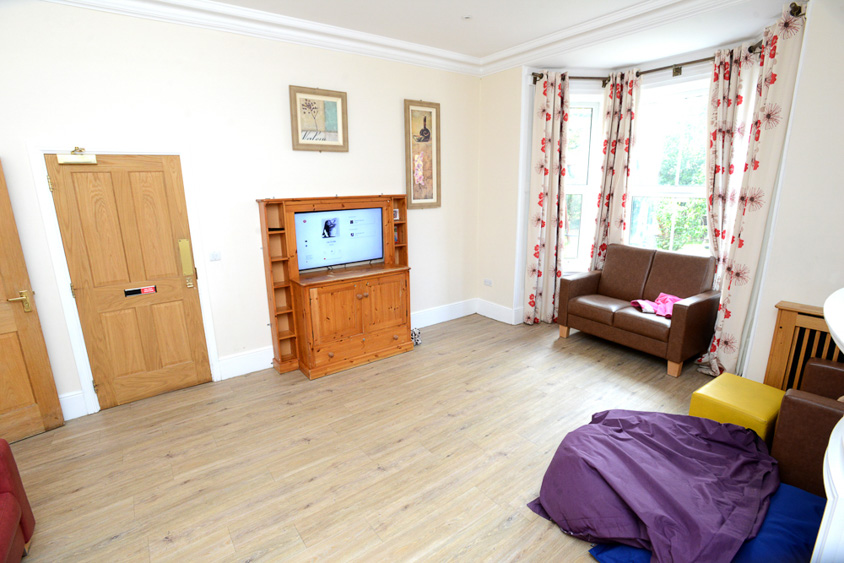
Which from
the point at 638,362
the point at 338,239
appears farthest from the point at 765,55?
the point at 338,239

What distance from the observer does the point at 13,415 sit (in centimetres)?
282

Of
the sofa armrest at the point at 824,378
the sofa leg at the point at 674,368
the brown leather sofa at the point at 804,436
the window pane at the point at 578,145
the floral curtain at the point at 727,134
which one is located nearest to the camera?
the brown leather sofa at the point at 804,436

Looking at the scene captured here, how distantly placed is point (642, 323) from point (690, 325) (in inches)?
14.8

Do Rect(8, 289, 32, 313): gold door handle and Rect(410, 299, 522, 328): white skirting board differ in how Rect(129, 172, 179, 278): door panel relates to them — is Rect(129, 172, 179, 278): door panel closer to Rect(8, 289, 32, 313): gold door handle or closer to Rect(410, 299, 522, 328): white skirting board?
Rect(8, 289, 32, 313): gold door handle

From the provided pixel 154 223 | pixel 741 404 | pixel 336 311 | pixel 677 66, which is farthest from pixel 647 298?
pixel 154 223

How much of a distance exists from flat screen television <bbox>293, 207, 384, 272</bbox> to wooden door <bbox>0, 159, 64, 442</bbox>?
1847mm

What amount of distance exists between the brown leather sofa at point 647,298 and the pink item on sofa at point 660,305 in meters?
0.06

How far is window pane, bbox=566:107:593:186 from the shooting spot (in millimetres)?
4754

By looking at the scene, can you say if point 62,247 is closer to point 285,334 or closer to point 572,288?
point 285,334

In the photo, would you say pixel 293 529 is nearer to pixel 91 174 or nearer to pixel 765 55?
pixel 91 174

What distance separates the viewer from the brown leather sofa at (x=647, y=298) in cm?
356

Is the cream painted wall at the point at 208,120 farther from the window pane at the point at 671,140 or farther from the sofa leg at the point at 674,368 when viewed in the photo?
the sofa leg at the point at 674,368

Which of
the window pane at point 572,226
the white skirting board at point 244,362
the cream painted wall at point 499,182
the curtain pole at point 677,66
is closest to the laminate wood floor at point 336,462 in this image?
the white skirting board at point 244,362

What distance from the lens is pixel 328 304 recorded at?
365 centimetres
